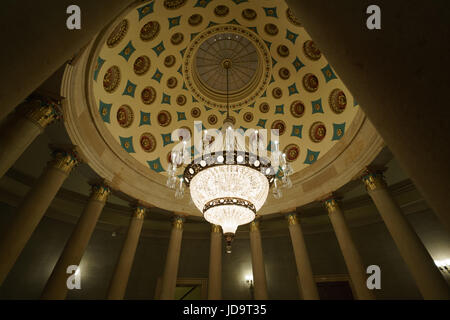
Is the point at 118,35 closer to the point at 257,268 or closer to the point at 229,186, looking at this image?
the point at 229,186

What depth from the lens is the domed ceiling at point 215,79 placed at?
24.3ft

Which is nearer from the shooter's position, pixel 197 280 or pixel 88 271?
pixel 88 271

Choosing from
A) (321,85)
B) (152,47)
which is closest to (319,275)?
(321,85)

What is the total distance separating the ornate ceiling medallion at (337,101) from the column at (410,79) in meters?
7.30

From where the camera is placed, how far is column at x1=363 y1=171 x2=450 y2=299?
14.3 ft

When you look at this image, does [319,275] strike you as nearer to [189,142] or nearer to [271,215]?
[271,215]

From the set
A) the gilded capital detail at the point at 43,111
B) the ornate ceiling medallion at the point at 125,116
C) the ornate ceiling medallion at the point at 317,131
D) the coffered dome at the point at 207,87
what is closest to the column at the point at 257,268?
the coffered dome at the point at 207,87

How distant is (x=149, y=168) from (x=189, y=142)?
2.23 metres

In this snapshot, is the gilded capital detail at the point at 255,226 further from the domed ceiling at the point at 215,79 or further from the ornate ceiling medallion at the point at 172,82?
the ornate ceiling medallion at the point at 172,82

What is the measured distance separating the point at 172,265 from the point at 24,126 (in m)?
5.33

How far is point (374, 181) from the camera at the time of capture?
19.6ft

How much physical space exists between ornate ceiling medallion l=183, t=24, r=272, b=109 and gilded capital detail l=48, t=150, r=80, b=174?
17.4 feet

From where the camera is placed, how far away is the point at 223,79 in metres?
9.22

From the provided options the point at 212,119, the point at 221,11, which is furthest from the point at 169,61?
the point at 212,119
